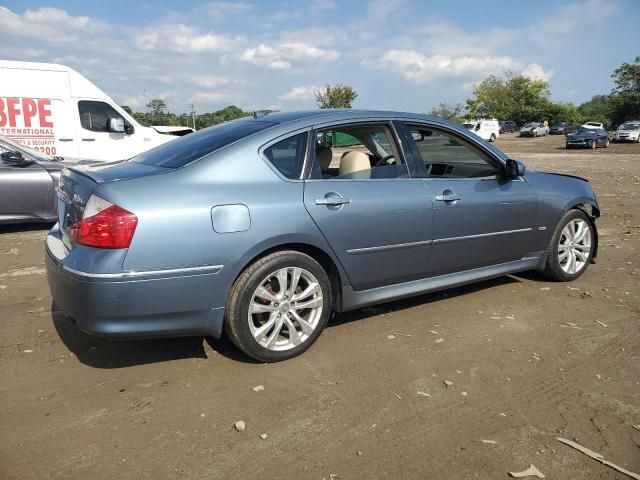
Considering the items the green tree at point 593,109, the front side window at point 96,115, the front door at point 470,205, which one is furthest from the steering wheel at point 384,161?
the green tree at point 593,109

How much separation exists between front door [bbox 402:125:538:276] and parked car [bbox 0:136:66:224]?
17.3 feet

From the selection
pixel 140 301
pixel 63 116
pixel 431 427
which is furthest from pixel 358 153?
pixel 63 116

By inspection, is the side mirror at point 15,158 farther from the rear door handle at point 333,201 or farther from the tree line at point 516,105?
the tree line at point 516,105

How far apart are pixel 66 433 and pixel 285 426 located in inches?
42.5

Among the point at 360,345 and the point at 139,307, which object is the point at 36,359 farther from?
the point at 360,345

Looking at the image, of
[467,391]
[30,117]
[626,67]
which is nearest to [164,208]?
[467,391]

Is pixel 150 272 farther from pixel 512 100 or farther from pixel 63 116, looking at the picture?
pixel 512 100

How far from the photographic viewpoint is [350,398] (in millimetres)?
3025

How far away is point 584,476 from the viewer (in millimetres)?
2367

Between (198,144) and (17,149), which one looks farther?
(17,149)

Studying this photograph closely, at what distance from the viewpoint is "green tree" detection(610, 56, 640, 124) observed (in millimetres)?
60500

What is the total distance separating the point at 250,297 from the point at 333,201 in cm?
83

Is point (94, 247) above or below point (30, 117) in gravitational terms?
below

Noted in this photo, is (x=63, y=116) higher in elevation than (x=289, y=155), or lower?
higher
